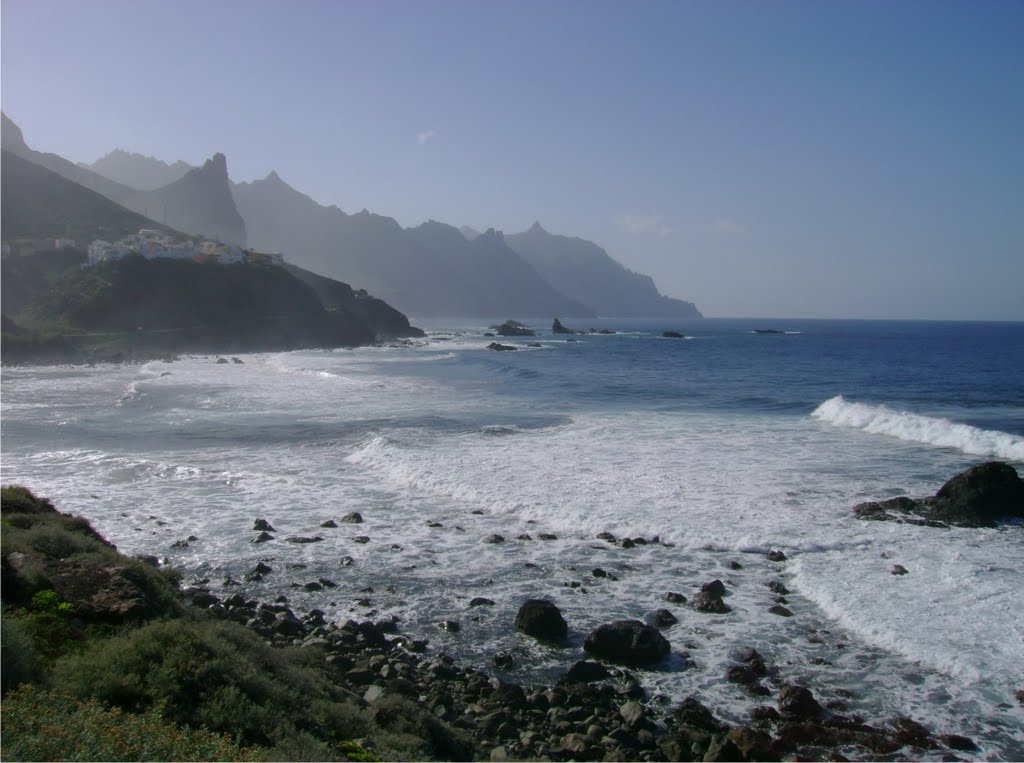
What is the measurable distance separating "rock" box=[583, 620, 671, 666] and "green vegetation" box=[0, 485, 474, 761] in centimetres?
271

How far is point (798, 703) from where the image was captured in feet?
27.6

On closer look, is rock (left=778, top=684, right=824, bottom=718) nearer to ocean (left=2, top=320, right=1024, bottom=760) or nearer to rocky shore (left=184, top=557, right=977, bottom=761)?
rocky shore (left=184, top=557, right=977, bottom=761)

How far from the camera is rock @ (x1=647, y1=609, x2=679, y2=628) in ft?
34.8

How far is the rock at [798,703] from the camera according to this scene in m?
8.30

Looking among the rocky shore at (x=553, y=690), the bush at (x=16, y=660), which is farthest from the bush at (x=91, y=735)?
the rocky shore at (x=553, y=690)

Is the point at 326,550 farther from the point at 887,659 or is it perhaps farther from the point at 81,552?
the point at 887,659

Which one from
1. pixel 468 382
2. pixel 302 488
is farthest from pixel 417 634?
pixel 468 382

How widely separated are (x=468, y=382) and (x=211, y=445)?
2250cm

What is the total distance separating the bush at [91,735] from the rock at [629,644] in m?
5.38

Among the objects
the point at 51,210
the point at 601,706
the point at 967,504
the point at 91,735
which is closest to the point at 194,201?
the point at 51,210

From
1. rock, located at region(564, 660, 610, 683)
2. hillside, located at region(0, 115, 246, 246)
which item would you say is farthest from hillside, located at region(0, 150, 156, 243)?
rock, located at region(564, 660, 610, 683)

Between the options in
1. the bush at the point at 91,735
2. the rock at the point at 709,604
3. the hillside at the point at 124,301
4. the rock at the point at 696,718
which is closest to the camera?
the bush at the point at 91,735

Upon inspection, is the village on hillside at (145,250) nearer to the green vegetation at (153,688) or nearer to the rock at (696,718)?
the green vegetation at (153,688)

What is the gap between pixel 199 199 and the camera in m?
179
